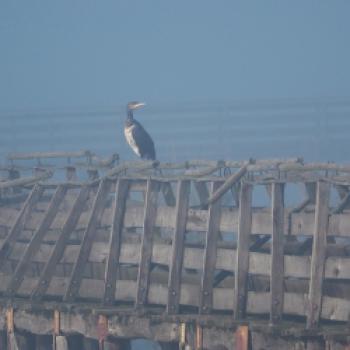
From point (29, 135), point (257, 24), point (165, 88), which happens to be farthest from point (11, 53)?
point (29, 135)

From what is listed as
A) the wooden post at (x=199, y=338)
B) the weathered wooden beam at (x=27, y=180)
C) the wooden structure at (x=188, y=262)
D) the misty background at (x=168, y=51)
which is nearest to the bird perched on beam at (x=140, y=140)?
the wooden structure at (x=188, y=262)

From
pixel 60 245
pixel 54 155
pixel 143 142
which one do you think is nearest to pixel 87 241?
pixel 60 245

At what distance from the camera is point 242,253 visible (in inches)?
323

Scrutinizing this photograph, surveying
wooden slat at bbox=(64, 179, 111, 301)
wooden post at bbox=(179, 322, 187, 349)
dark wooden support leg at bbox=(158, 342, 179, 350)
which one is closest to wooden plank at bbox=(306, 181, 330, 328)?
wooden post at bbox=(179, 322, 187, 349)

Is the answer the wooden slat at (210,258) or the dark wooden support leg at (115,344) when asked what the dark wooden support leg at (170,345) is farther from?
the wooden slat at (210,258)

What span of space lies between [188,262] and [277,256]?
3.73 ft

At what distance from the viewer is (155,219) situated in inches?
357

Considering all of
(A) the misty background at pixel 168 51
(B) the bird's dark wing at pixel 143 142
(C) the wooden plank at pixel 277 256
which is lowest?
(C) the wooden plank at pixel 277 256

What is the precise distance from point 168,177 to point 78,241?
5.63ft

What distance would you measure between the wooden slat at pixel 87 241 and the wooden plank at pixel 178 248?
1.04m

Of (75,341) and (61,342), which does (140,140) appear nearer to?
(75,341)

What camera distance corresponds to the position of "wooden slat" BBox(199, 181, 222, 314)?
831cm

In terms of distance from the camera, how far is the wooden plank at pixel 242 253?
804 cm

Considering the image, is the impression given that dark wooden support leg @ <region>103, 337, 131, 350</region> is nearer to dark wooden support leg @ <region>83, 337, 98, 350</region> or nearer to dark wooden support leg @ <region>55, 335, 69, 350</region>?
dark wooden support leg @ <region>55, 335, 69, 350</region>
